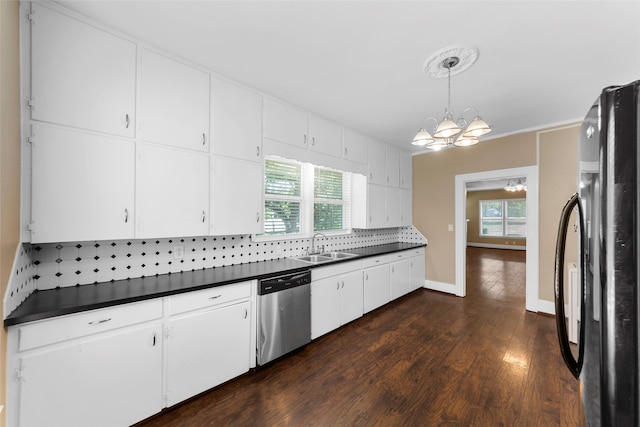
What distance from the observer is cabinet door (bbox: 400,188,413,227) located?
4844 millimetres

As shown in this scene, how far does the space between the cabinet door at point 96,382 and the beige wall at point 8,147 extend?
0.12 meters

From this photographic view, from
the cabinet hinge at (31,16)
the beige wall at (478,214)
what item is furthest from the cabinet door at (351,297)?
the beige wall at (478,214)

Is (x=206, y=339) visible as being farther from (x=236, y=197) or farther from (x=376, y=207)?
(x=376, y=207)

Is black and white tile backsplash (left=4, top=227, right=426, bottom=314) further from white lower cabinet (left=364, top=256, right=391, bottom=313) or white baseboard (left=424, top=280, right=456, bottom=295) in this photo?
white baseboard (left=424, top=280, right=456, bottom=295)

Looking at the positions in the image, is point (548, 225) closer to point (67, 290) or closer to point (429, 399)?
point (429, 399)

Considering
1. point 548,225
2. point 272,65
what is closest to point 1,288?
point 272,65

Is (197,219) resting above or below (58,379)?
above

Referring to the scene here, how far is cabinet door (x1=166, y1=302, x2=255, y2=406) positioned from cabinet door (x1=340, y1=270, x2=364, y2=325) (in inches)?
51.1

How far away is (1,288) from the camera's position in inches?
50.7

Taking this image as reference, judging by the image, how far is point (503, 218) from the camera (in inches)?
426

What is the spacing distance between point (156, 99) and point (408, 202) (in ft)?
14.3

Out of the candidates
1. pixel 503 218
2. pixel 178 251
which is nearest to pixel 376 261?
pixel 178 251

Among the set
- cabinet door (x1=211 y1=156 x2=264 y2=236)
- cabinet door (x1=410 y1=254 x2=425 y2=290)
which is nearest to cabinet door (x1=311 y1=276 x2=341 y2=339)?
cabinet door (x1=211 y1=156 x2=264 y2=236)

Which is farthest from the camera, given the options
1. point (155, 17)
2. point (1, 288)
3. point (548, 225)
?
point (548, 225)
